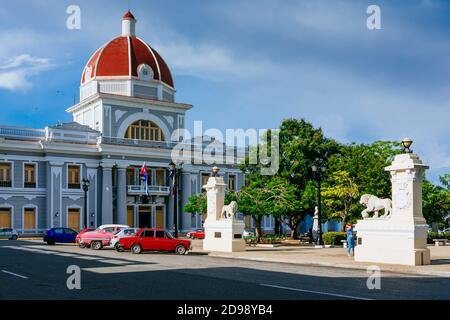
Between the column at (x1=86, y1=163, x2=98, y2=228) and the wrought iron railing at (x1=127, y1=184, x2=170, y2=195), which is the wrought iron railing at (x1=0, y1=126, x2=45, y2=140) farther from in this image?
the wrought iron railing at (x1=127, y1=184, x2=170, y2=195)

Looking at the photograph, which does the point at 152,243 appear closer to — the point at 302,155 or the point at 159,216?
the point at 302,155

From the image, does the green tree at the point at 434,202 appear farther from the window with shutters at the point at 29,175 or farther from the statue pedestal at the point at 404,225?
the window with shutters at the point at 29,175

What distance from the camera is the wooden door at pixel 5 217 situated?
5650 cm

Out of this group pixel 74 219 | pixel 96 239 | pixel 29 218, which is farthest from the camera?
pixel 74 219

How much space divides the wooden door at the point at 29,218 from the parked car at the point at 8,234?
232cm

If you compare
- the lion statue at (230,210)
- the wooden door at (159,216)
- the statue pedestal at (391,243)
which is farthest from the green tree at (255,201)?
the wooden door at (159,216)

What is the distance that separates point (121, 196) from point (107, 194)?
155 cm

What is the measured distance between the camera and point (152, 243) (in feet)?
104

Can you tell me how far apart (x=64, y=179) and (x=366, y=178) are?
101ft

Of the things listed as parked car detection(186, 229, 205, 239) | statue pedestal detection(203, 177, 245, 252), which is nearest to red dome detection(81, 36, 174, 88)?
parked car detection(186, 229, 205, 239)

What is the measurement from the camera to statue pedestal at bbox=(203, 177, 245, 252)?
112 feet

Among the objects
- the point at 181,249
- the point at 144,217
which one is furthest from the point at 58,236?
the point at 144,217

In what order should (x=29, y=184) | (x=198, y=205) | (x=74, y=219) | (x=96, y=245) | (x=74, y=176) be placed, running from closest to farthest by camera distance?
1. (x=96, y=245)
2. (x=198, y=205)
3. (x=29, y=184)
4. (x=74, y=219)
5. (x=74, y=176)
